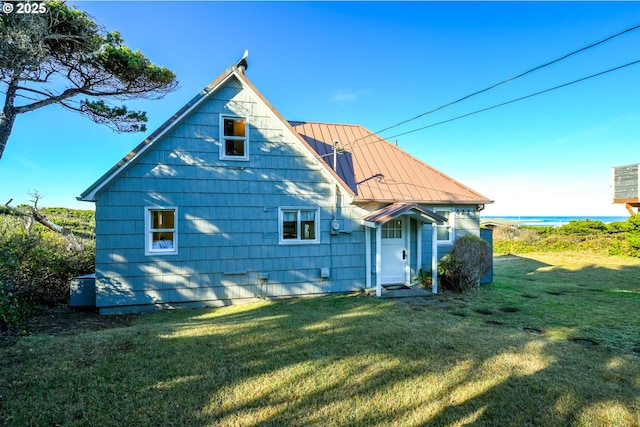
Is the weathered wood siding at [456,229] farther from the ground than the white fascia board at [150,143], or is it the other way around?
the white fascia board at [150,143]

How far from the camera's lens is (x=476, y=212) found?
10.8 metres

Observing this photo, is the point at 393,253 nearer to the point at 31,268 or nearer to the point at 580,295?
the point at 580,295

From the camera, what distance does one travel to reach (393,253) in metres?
10.0

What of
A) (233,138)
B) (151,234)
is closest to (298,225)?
(233,138)

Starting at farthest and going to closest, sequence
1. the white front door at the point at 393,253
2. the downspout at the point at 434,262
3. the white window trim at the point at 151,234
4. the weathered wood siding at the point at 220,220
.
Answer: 1. the white front door at the point at 393,253
2. the downspout at the point at 434,262
3. the white window trim at the point at 151,234
4. the weathered wood siding at the point at 220,220

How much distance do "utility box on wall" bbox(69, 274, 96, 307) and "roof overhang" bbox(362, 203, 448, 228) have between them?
26.4 feet

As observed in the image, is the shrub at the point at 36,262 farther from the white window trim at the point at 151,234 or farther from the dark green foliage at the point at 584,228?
the dark green foliage at the point at 584,228

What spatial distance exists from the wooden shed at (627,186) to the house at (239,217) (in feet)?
46.4

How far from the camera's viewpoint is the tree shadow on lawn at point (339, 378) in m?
3.26

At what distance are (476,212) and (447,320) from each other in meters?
5.61

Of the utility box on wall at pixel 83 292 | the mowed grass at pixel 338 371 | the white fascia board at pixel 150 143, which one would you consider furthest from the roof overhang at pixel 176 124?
the mowed grass at pixel 338 371

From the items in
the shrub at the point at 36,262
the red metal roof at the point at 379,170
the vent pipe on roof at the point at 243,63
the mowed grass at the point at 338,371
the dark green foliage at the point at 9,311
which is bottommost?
the mowed grass at the point at 338,371

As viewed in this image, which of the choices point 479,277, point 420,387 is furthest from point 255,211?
point 479,277

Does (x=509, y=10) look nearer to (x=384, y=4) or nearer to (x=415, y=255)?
(x=384, y=4)
